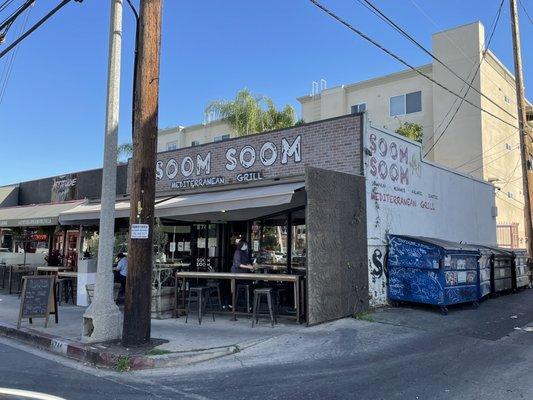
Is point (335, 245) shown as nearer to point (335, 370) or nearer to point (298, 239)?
point (298, 239)

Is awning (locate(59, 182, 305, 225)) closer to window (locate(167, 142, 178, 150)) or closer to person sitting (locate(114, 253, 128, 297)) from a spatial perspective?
person sitting (locate(114, 253, 128, 297))

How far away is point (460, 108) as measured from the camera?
25344mm

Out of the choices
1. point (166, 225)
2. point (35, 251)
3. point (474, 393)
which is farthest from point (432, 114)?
point (474, 393)

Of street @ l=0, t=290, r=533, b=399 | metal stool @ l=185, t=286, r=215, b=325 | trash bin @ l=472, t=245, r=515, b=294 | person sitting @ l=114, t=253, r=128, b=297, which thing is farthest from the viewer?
trash bin @ l=472, t=245, r=515, b=294

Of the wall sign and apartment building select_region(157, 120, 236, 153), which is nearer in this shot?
the wall sign

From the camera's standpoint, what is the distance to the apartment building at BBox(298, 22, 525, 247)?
82.6 ft

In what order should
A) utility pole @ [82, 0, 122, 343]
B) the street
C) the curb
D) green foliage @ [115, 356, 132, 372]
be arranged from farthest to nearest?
utility pole @ [82, 0, 122, 343], the curb, green foliage @ [115, 356, 132, 372], the street

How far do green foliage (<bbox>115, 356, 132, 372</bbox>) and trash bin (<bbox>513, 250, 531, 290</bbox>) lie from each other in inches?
514

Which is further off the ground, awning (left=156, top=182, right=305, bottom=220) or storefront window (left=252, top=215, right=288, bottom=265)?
awning (left=156, top=182, right=305, bottom=220)

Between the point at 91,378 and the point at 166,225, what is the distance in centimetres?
938

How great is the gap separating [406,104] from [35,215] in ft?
64.0

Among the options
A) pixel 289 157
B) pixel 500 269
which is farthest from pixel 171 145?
pixel 500 269

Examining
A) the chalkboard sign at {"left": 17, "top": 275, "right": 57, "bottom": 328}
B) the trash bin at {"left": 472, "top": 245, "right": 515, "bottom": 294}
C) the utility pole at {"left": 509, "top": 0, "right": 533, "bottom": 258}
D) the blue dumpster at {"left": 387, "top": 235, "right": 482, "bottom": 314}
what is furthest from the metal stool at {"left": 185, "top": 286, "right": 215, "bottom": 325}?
the utility pole at {"left": 509, "top": 0, "right": 533, "bottom": 258}

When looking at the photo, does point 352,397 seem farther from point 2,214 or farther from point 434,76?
point 434,76
